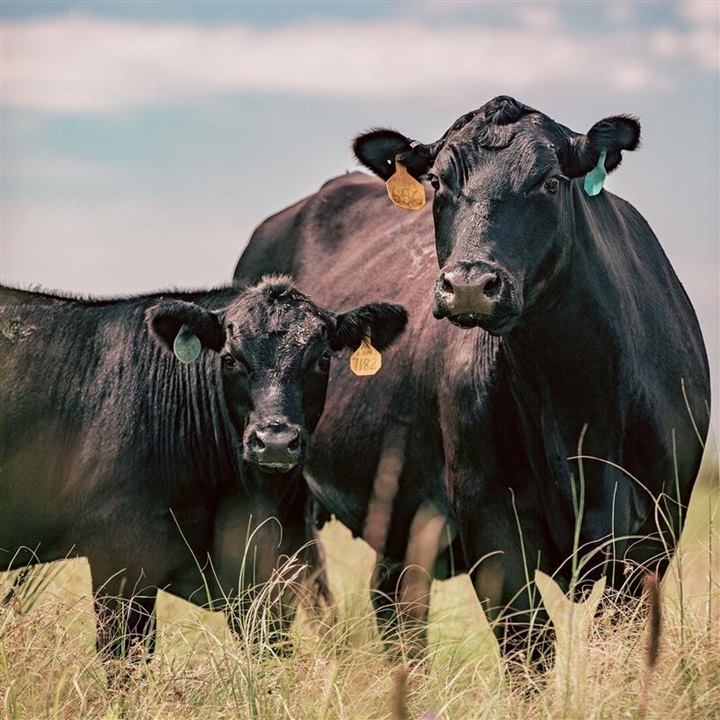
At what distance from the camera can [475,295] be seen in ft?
18.6

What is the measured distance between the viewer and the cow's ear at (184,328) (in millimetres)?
7449

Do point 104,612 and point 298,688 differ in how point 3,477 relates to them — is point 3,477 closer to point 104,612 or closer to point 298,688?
point 104,612

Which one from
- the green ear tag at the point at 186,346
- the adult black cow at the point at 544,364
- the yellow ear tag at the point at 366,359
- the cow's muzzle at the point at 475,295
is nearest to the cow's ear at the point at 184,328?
the green ear tag at the point at 186,346

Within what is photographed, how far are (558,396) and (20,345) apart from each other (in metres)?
3.20

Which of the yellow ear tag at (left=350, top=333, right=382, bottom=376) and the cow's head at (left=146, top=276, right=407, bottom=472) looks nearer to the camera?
the cow's head at (left=146, top=276, right=407, bottom=472)

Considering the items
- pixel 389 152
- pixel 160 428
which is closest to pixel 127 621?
pixel 160 428

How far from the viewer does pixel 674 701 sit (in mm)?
4699

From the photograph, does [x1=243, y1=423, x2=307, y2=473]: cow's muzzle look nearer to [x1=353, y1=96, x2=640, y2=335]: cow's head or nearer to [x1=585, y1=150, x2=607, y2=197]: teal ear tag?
[x1=353, y1=96, x2=640, y2=335]: cow's head

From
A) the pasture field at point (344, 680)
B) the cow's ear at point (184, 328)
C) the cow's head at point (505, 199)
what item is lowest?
the pasture field at point (344, 680)

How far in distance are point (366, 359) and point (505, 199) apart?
6.36ft

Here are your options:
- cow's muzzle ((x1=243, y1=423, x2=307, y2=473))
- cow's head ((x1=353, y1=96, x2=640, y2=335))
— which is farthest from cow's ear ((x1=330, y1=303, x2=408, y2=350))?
cow's head ((x1=353, y1=96, x2=640, y2=335))

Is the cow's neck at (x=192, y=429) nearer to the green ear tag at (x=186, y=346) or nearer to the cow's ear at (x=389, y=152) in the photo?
the green ear tag at (x=186, y=346)

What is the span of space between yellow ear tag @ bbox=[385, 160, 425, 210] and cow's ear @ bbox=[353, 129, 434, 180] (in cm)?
4

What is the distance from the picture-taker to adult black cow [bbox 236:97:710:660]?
612cm
